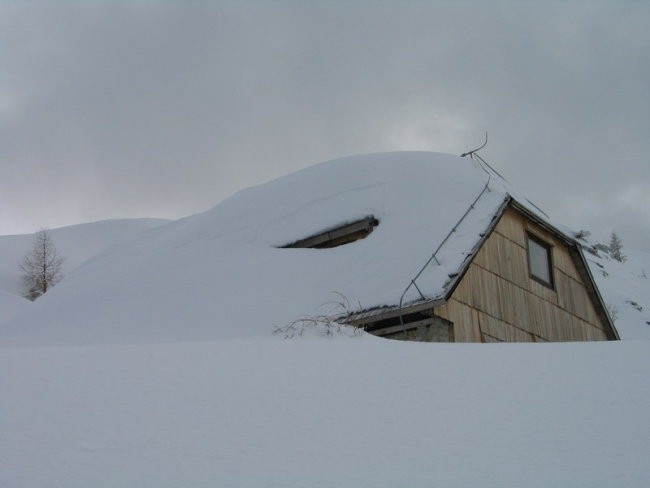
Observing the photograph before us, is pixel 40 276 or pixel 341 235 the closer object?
pixel 341 235

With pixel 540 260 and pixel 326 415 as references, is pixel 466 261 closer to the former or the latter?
pixel 540 260

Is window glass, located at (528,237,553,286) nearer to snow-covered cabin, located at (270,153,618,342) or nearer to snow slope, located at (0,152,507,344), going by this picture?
snow-covered cabin, located at (270,153,618,342)

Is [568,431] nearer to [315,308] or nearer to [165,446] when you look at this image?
[165,446]

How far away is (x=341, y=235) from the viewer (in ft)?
40.6

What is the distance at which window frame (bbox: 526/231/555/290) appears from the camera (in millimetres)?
13078

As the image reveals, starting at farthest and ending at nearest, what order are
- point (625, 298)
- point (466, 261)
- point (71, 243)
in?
point (71, 243)
point (625, 298)
point (466, 261)

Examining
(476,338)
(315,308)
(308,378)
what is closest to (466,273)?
(476,338)

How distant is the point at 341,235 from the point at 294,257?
843 mm

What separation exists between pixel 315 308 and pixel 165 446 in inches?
296

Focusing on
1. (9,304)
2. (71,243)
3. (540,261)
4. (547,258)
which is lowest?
(540,261)

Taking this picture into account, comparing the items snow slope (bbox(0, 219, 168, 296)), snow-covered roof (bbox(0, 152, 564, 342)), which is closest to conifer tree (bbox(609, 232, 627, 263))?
snow slope (bbox(0, 219, 168, 296))

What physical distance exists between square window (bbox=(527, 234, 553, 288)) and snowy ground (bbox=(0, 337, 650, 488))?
820 cm

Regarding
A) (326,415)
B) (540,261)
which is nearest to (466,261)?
(540,261)

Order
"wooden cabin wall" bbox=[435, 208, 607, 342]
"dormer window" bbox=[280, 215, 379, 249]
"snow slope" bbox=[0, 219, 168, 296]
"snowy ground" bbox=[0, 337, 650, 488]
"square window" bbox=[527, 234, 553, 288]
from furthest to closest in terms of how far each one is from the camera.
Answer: "snow slope" bbox=[0, 219, 168, 296] → "square window" bbox=[527, 234, 553, 288] → "dormer window" bbox=[280, 215, 379, 249] → "wooden cabin wall" bbox=[435, 208, 607, 342] → "snowy ground" bbox=[0, 337, 650, 488]
